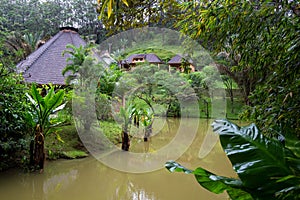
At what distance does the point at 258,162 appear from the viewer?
2.63 feet

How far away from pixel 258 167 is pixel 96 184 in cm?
293

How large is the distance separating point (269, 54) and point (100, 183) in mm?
2662

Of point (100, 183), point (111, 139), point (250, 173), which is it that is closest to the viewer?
point (250, 173)

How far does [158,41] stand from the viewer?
4.33m

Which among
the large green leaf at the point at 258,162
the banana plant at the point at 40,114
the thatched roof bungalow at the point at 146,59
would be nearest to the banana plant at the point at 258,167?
the large green leaf at the point at 258,162

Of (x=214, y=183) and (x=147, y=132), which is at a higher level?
(x=214, y=183)

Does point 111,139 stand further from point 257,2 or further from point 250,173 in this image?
point 250,173

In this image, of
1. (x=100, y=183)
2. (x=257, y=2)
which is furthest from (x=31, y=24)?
(x=257, y=2)

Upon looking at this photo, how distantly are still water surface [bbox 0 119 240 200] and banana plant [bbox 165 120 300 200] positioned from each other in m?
2.29

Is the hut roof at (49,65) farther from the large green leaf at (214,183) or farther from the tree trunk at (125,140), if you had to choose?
the large green leaf at (214,183)

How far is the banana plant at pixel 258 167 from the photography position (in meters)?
0.79

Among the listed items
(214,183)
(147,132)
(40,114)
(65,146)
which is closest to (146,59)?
(147,132)

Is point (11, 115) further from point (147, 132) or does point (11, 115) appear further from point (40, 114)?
point (147, 132)

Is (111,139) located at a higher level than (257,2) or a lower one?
lower
